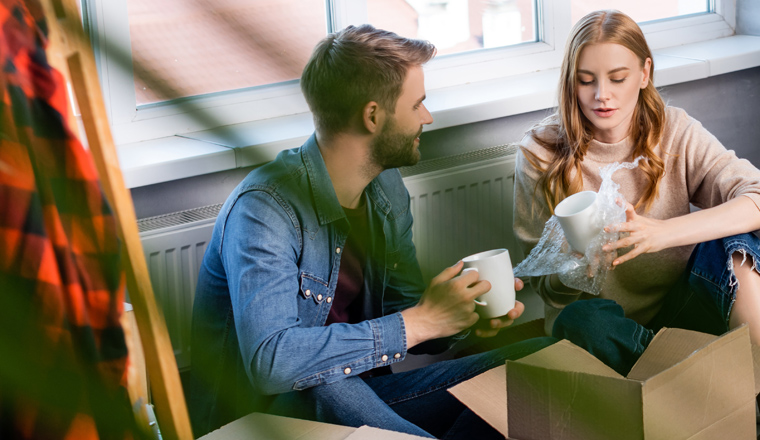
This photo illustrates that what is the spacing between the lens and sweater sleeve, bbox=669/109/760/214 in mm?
1465

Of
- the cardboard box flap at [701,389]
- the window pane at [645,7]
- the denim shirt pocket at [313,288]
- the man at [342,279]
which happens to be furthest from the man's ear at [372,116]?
the window pane at [645,7]

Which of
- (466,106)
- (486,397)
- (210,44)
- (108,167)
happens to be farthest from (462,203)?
(210,44)

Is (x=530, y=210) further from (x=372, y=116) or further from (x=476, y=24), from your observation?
(x=476, y=24)

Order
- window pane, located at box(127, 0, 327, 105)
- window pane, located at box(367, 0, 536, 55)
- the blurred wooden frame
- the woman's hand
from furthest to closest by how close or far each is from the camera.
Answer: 1. window pane, located at box(367, 0, 536, 55)
2. the woman's hand
3. the blurred wooden frame
4. window pane, located at box(127, 0, 327, 105)

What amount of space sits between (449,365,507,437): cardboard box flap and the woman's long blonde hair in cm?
70

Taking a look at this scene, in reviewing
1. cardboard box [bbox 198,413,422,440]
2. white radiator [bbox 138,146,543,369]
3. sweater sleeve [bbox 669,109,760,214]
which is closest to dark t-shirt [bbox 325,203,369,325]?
white radiator [bbox 138,146,543,369]

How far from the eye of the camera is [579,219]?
1124 mm

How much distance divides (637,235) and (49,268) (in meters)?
1.21

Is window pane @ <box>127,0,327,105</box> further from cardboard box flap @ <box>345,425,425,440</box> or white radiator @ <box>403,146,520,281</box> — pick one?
white radiator @ <box>403,146,520,281</box>

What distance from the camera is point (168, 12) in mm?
106

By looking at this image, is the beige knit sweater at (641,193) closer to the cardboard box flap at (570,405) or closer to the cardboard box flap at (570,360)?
the cardboard box flap at (570,360)

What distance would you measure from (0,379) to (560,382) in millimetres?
603

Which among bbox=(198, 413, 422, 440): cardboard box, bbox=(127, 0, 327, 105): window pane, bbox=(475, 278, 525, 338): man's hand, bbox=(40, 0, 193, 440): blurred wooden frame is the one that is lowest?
bbox=(475, 278, 525, 338): man's hand

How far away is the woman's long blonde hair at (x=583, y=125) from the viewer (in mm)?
1500
